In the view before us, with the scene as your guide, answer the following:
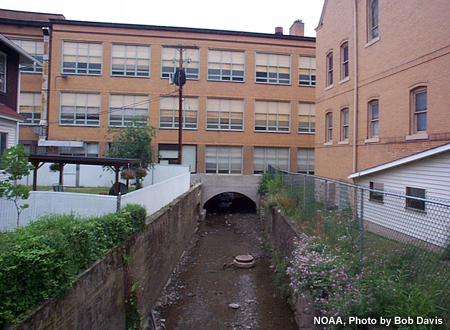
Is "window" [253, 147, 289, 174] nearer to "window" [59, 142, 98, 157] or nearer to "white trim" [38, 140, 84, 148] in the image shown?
"window" [59, 142, 98, 157]

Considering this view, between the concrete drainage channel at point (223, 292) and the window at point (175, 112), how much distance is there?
13.0m

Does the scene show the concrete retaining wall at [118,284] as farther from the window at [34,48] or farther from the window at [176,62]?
the window at [34,48]

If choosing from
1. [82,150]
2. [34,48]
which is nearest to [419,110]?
[82,150]

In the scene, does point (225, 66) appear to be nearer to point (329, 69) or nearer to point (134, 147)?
point (329, 69)

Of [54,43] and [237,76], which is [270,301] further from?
[54,43]

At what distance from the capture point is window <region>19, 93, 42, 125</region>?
27.9m

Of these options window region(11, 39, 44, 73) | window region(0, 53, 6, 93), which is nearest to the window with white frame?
window region(0, 53, 6, 93)

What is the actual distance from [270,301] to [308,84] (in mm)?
23015

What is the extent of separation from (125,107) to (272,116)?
39.3ft

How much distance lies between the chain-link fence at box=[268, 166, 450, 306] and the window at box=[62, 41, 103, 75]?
22.0 meters

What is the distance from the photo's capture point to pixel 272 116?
29.5 metres

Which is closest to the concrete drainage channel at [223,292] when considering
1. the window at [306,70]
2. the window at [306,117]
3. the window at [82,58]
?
the window at [306,117]

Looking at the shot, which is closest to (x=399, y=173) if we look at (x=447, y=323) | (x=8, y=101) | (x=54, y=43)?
(x=447, y=323)

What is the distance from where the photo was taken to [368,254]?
6.55 meters
